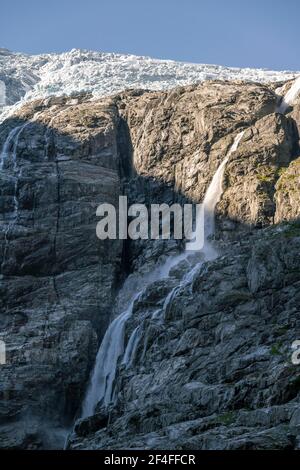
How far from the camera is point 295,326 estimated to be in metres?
61.5

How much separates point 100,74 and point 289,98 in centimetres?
7871

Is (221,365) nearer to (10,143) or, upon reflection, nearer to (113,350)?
(113,350)

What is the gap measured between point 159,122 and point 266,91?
1412cm

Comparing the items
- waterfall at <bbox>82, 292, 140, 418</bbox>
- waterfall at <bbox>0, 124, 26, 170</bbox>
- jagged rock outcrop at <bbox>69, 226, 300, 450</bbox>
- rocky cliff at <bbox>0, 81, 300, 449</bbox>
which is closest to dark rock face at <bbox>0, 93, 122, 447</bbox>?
rocky cliff at <bbox>0, 81, 300, 449</bbox>

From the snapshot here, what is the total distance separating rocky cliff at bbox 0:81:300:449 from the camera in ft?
186

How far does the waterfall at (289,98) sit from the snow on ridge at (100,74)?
58212mm

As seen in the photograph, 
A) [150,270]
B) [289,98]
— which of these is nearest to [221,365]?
[150,270]

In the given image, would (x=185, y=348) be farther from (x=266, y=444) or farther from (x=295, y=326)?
(x=266, y=444)

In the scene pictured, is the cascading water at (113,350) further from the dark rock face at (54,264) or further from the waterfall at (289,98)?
the waterfall at (289,98)

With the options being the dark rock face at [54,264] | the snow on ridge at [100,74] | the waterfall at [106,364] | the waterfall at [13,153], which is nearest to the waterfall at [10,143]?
the waterfall at [13,153]

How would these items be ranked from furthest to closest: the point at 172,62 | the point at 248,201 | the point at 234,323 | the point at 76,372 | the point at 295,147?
the point at 172,62
the point at 295,147
the point at 248,201
the point at 76,372
the point at 234,323

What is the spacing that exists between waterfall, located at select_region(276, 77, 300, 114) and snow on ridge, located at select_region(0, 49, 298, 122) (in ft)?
191

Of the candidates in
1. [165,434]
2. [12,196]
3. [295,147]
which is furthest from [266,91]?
[165,434]

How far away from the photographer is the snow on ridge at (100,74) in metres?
169
